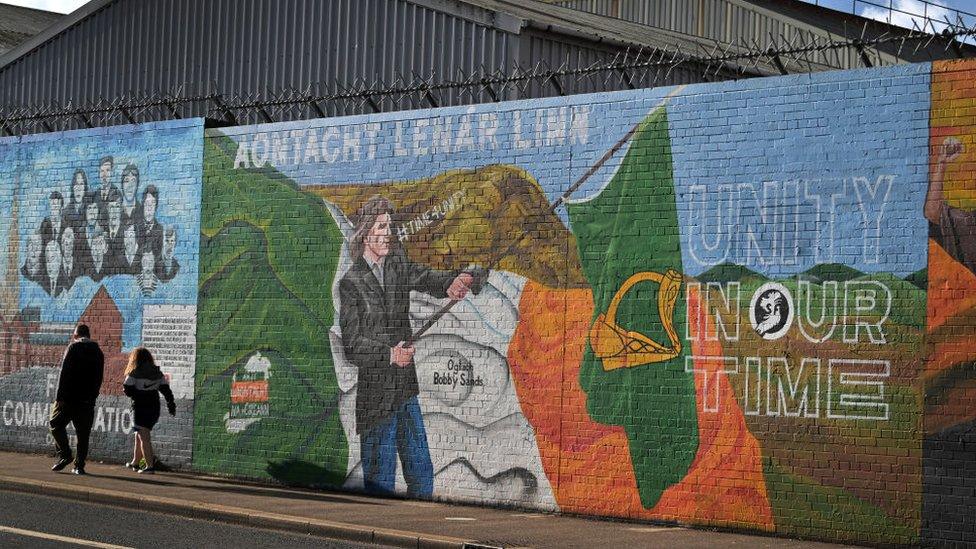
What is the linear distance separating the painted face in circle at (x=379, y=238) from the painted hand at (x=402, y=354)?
3.42ft

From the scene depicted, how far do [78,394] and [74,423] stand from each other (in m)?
0.35

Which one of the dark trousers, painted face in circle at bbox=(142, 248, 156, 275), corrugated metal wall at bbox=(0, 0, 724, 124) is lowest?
the dark trousers

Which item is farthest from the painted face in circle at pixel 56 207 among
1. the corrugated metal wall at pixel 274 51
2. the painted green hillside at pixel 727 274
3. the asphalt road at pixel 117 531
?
the painted green hillside at pixel 727 274

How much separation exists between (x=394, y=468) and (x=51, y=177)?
23.5 feet

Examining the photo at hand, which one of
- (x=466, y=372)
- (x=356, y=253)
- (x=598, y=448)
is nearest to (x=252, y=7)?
(x=356, y=253)

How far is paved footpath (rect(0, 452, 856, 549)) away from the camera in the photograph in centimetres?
1137

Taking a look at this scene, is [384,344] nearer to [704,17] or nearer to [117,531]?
[117,531]

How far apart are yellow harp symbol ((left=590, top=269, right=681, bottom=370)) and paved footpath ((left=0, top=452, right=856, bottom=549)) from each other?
158 cm

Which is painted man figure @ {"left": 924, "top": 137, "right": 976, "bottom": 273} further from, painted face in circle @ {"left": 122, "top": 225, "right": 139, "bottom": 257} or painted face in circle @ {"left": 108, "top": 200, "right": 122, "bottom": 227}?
painted face in circle @ {"left": 108, "top": 200, "right": 122, "bottom": 227}

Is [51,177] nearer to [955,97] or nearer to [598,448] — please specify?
[598,448]

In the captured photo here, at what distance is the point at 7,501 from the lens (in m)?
13.5

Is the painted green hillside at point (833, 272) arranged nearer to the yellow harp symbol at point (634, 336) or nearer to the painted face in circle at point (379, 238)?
the yellow harp symbol at point (634, 336)

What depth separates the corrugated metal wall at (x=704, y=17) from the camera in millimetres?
A: 30453

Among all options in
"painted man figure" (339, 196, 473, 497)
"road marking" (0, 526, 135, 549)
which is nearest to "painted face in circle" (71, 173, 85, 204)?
"painted man figure" (339, 196, 473, 497)
